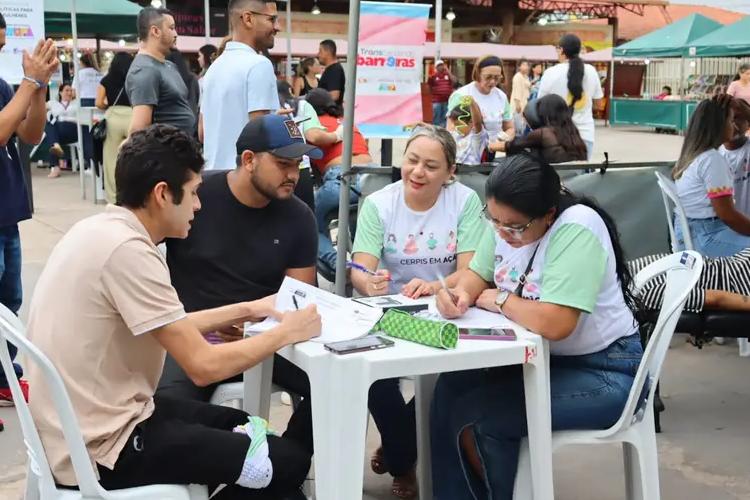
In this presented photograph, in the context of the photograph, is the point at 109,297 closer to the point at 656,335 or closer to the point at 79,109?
the point at 656,335

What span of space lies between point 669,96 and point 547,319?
21.8 meters

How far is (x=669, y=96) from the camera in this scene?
A: 22.9 meters

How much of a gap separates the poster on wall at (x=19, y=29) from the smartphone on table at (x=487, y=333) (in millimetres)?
5149

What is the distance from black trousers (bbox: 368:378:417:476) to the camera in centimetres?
324

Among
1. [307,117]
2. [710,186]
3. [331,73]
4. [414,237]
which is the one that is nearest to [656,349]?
[414,237]

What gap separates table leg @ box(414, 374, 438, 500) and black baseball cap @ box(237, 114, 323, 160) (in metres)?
0.85

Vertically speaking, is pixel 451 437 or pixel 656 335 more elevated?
pixel 656 335

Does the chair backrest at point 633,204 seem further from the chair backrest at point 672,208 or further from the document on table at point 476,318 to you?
the document on table at point 476,318

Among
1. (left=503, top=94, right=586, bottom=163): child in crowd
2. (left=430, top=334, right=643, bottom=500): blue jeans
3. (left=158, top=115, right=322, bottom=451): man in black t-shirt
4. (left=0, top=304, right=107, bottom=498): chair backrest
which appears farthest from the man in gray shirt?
(left=0, top=304, right=107, bottom=498): chair backrest

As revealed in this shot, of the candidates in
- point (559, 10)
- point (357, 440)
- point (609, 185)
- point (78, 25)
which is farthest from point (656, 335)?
point (559, 10)

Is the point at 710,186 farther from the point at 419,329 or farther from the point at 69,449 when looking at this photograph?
the point at 69,449

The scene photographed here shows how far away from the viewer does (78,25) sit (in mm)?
11547

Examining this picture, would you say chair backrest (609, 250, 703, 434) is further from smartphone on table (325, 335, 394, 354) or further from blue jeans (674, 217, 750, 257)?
blue jeans (674, 217, 750, 257)

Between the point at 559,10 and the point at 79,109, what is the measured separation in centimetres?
2269
